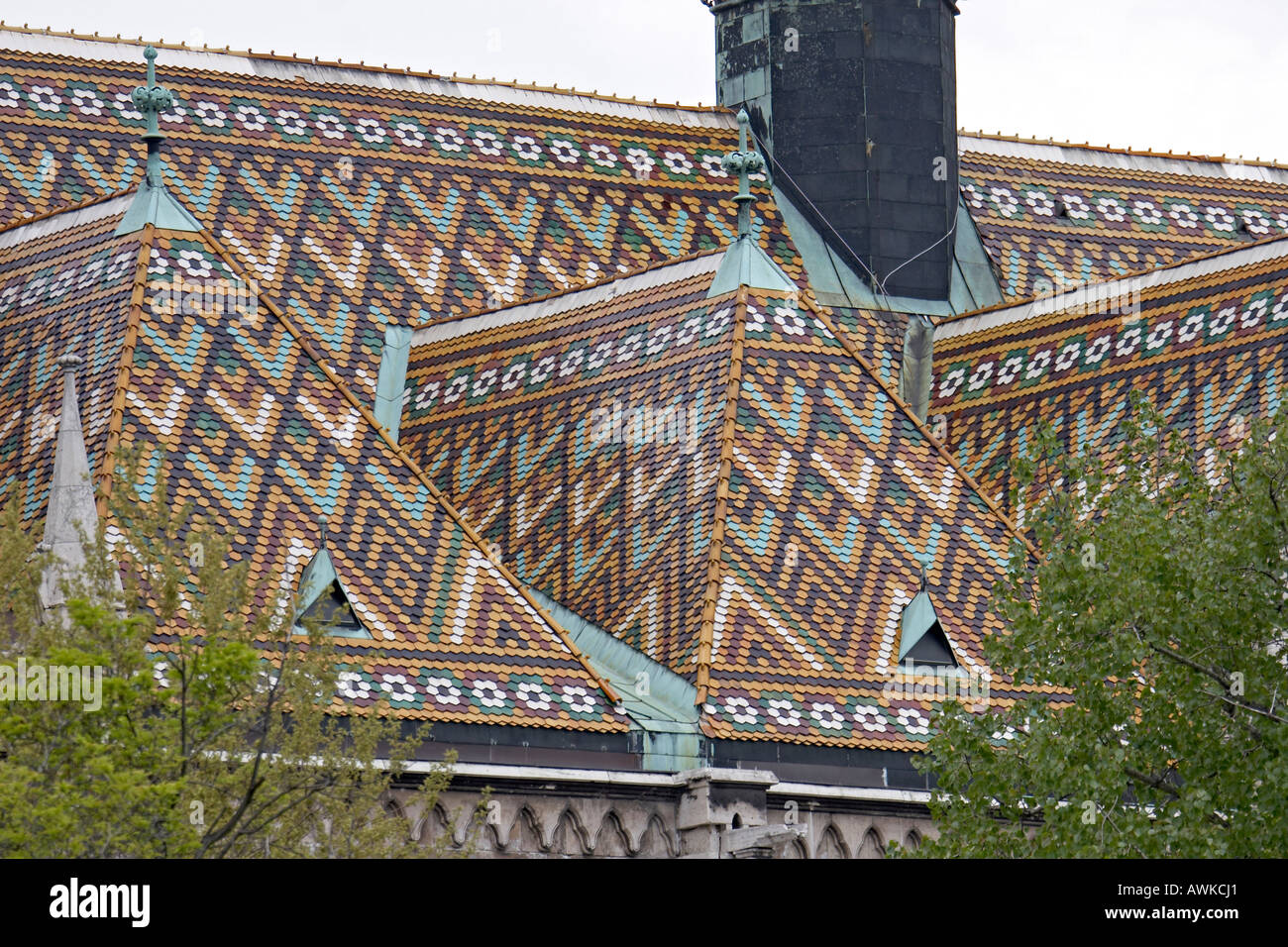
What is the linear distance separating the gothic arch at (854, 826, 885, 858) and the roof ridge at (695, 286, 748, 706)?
2.33 metres

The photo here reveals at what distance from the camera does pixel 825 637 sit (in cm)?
3497

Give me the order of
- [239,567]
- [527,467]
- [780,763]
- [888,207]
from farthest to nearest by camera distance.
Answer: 1. [888,207]
2. [527,467]
3. [780,763]
4. [239,567]

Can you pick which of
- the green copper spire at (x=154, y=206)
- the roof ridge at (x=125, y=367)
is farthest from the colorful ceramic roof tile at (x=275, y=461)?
the green copper spire at (x=154, y=206)

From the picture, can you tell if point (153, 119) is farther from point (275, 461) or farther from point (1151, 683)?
point (1151, 683)

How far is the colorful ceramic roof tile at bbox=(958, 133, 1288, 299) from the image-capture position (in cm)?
4809

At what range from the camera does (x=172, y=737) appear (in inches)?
996

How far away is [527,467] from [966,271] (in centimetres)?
1110

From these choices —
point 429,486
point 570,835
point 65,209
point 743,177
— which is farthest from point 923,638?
point 65,209

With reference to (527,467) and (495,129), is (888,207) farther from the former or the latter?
(527,467)

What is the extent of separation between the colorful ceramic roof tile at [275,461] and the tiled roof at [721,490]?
1.82 metres

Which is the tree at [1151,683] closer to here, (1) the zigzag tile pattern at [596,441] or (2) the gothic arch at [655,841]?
(2) the gothic arch at [655,841]
